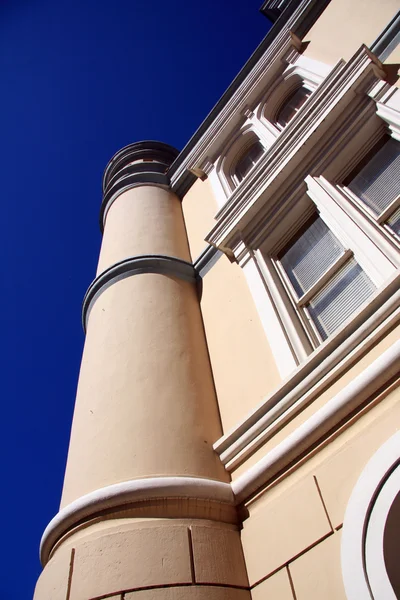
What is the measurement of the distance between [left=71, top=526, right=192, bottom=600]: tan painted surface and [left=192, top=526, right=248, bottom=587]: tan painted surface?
8cm

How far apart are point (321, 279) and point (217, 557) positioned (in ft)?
9.02

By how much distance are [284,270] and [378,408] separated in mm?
2640

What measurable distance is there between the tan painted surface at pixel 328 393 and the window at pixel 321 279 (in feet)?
3.28

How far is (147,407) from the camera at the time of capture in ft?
14.3

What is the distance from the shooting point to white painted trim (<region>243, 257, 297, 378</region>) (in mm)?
4242

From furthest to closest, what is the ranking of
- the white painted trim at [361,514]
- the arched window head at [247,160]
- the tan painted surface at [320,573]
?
the arched window head at [247,160] < the tan painted surface at [320,573] < the white painted trim at [361,514]

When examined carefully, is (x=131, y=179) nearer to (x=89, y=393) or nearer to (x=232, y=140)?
(x=232, y=140)

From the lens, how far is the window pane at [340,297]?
14.3 feet

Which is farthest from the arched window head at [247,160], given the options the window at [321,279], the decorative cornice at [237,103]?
→ the window at [321,279]

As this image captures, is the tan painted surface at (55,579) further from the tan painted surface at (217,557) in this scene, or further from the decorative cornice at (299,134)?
the decorative cornice at (299,134)

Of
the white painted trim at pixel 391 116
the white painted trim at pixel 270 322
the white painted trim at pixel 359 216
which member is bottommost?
the white painted trim at pixel 270 322

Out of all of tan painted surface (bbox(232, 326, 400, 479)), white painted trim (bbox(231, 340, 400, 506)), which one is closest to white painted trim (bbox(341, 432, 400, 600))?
white painted trim (bbox(231, 340, 400, 506))

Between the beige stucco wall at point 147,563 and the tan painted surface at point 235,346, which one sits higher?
the tan painted surface at point 235,346

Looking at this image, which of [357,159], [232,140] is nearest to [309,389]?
[357,159]
